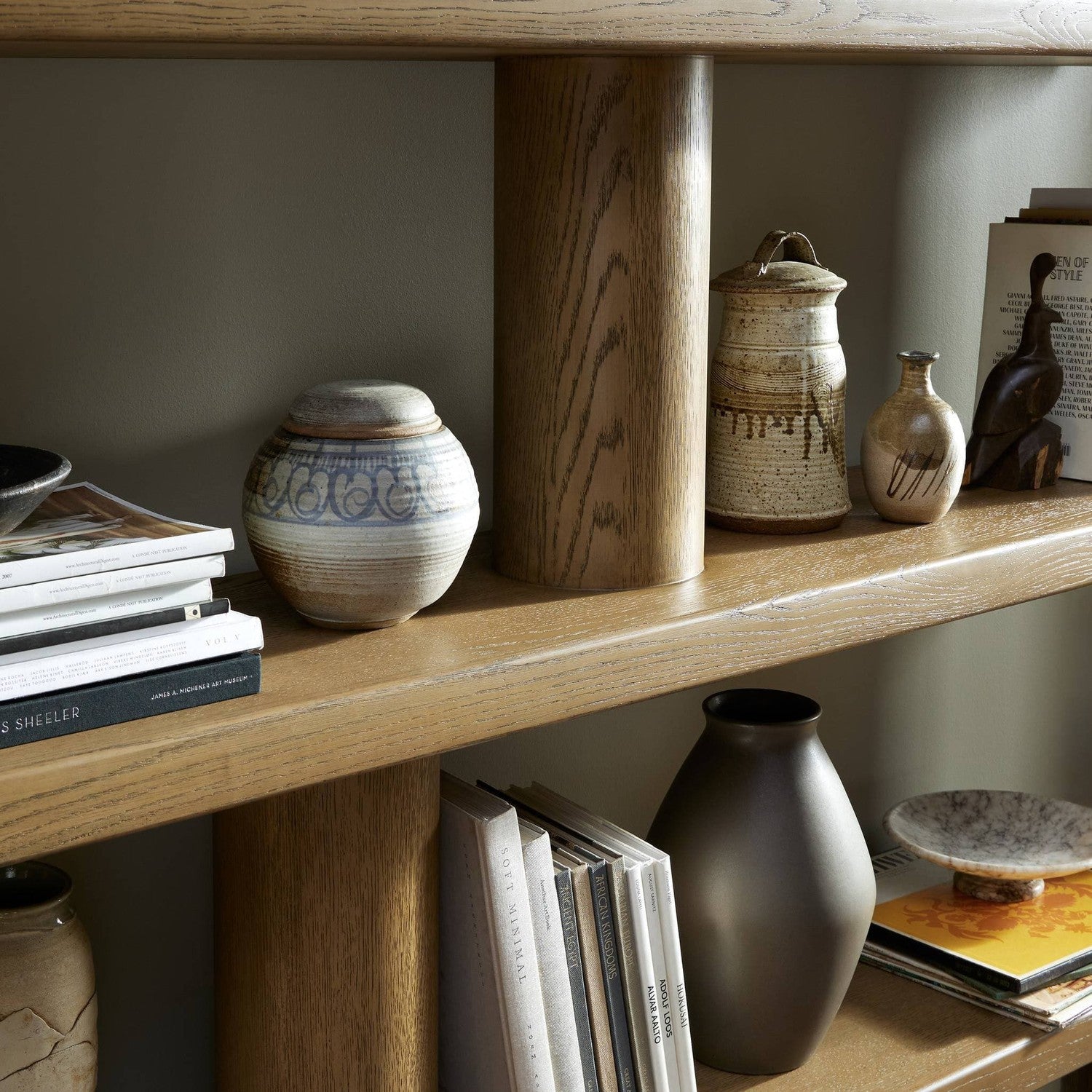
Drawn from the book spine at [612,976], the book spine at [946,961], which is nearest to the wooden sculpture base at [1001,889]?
the book spine at [946,961]

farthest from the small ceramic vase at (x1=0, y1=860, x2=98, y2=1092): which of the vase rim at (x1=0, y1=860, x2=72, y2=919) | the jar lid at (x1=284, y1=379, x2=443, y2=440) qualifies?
the jar lid at (x1=284, y1=379, x2=443, y2=440)

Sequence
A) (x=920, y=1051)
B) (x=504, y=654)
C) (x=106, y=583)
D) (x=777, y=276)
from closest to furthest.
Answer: (x=106, y=583) → (x=504, y=654) → (x=777, y=276) → (x=920, y=1051)

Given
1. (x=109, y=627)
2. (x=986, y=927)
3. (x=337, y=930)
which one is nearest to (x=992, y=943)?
(x=986, y=927)

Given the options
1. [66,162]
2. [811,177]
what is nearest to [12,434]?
[66,162]

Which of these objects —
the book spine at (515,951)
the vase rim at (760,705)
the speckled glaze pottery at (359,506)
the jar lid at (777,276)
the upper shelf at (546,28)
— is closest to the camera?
the upper shelf at (546,28)

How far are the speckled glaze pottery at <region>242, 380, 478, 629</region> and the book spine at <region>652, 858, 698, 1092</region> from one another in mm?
284

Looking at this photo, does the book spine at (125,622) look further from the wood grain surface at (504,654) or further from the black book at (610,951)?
the black book at (610,951)

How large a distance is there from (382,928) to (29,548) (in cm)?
33

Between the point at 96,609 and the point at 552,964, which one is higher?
the point at 96,609

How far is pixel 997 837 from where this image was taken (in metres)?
1.30

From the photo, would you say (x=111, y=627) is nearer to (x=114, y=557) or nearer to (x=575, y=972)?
(x=114, y=557)

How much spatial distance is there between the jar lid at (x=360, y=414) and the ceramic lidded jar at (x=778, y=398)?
0.97 ft

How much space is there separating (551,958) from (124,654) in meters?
0.37

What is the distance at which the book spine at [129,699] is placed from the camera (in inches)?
23.7
